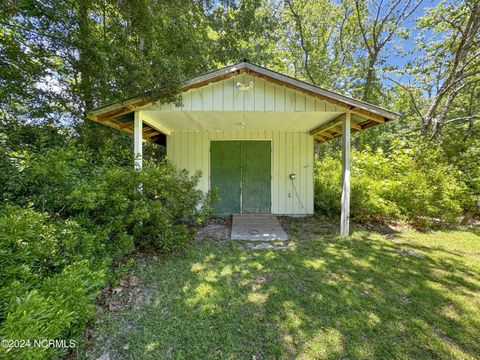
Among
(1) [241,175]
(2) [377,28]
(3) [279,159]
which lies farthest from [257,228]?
(2) [377,28]

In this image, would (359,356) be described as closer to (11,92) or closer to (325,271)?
(325,271)

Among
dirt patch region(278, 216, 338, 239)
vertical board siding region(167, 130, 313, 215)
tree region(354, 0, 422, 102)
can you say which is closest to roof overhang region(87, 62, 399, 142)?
vertical board siding region(167, 130, 313, 215)

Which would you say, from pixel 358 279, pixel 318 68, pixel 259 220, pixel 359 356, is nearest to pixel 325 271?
pixel 358 279

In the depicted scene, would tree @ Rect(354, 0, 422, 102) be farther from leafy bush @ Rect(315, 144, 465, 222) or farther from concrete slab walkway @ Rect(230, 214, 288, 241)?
concrete slab walkway @ Rect(230, 214, 288, 241)

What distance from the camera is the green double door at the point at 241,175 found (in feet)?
20.4

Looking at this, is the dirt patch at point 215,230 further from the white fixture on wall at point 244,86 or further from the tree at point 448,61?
the tree at point 448,61

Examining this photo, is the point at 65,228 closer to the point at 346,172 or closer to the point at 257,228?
the point at 257,228

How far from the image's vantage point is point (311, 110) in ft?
13.4

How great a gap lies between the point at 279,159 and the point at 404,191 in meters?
3.19

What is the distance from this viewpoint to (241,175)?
6.27m

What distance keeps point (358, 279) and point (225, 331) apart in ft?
6.55

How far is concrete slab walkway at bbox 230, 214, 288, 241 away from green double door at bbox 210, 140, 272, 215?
37cm

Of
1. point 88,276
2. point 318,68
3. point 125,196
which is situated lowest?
point 88,276

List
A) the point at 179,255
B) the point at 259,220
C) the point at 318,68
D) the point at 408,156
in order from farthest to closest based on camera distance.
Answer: the point at 318,68, the point at 408,156, the point at 259,220, the point at 179,255
